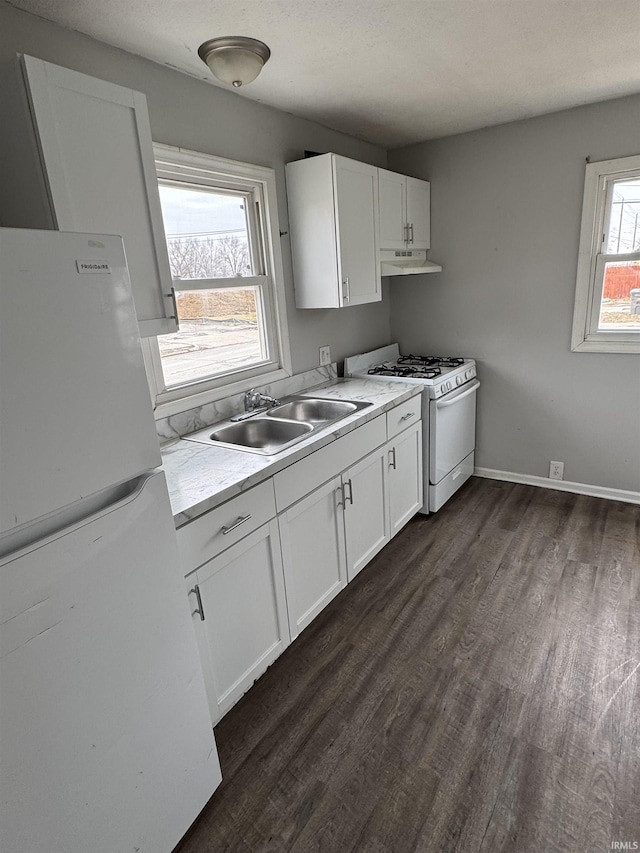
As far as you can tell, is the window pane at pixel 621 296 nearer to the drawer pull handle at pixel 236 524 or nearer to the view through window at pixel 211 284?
the view through window at pixel 211 284

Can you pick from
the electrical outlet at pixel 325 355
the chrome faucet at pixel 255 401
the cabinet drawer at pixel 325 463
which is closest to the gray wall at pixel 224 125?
the electrical outlet at pixel 325 355

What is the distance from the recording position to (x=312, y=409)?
266 centimetres

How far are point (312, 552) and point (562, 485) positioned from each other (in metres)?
2.18

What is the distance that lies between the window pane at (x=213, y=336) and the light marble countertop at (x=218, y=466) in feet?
1.35

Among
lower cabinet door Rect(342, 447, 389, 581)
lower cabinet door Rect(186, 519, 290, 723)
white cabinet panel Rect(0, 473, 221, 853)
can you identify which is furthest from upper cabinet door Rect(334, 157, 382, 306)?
white cabinet panel Rect(0, 473, 221, 853)

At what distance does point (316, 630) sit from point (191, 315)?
1.60 metres

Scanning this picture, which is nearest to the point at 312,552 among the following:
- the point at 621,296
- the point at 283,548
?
the point at 283,548

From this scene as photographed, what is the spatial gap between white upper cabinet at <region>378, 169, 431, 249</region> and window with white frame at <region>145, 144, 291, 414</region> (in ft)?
2.59

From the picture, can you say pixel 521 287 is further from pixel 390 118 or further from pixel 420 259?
pixel 390 118

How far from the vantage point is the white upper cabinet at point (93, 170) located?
1299 mm

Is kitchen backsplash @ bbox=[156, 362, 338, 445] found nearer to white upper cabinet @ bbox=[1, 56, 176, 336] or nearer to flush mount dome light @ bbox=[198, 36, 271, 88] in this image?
white upper cabinet @ bbox=[1, 56, 176, 336]

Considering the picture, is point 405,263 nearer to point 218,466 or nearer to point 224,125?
point 224,125

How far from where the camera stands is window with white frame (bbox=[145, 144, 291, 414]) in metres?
2.12

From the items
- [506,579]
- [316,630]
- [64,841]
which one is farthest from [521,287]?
[64,841]
